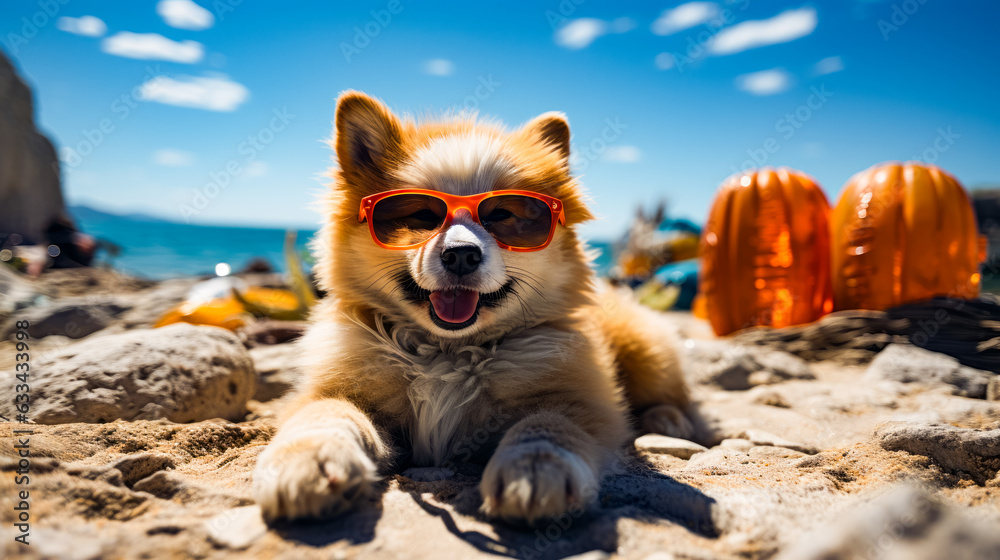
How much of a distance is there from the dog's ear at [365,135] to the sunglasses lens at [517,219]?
0.63 metres

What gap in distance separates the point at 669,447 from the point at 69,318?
6.09 metres

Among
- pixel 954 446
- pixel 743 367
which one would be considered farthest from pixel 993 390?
pixel 954 446

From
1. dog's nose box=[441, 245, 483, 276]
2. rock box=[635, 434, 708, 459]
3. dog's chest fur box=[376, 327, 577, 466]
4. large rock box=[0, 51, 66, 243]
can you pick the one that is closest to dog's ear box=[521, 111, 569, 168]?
dog's nose box=[441, 245, 483, 276]

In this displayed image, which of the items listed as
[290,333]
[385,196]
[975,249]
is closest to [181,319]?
[290,333]

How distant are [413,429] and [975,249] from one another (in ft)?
17.9

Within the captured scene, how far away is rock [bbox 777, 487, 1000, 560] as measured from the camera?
912 millimetres

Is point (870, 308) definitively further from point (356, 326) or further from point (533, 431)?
point (356, 326)

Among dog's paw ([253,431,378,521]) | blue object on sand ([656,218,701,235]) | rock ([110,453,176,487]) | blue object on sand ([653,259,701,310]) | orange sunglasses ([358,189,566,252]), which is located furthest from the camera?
blue object on sand ([656,218,701,235])

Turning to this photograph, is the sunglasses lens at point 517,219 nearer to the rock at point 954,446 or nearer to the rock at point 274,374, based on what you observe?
the rock at point 954,446

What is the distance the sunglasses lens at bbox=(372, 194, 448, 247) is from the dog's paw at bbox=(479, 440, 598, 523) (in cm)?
114

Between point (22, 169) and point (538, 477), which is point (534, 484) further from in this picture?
point (22, 169)

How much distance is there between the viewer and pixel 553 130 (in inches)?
117

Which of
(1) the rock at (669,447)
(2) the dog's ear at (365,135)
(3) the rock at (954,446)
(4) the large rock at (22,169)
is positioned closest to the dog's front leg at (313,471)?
(2) the dog's ear at (365,135)

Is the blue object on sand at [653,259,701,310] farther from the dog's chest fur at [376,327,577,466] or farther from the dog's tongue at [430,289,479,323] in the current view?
the dog's tongue at [430,289,479,323]
